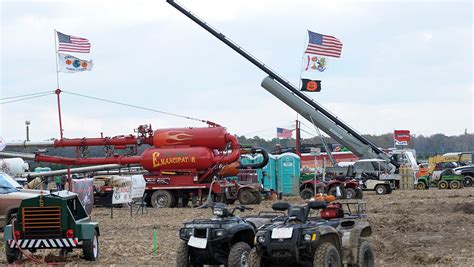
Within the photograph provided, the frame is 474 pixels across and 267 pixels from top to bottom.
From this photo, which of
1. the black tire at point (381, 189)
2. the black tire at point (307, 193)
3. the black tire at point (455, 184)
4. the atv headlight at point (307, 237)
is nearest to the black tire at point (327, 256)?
the atv headlight at point (307, 237)

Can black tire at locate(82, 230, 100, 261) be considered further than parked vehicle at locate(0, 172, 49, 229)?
No

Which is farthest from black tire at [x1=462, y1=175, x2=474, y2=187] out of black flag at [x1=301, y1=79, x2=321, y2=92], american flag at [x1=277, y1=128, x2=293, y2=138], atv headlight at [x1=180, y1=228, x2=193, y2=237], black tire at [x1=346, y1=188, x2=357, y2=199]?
atv headlight at [x1=180, y1=228, x2=193, y2=237]

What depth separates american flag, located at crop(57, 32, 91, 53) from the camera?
124 ft

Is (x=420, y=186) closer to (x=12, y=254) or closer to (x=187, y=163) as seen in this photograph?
(x=187, y=163)

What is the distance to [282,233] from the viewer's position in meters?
11.0

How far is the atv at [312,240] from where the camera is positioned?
10977 mm

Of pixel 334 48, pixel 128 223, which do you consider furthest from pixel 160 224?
pixel 334 48

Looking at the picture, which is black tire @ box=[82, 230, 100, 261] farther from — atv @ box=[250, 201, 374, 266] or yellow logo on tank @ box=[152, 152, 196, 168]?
yellow logo on tank @ box=[152, 152, 196, 168]

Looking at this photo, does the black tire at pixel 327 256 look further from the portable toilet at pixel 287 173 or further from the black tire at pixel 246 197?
the portable toilet at pixel 287 173

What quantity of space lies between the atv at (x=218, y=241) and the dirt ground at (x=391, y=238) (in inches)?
69.6

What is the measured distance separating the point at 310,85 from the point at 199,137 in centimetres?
1432

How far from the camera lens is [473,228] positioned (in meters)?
19.6

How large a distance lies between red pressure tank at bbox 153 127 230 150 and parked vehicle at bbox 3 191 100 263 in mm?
20883

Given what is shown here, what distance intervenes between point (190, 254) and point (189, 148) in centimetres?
2347
